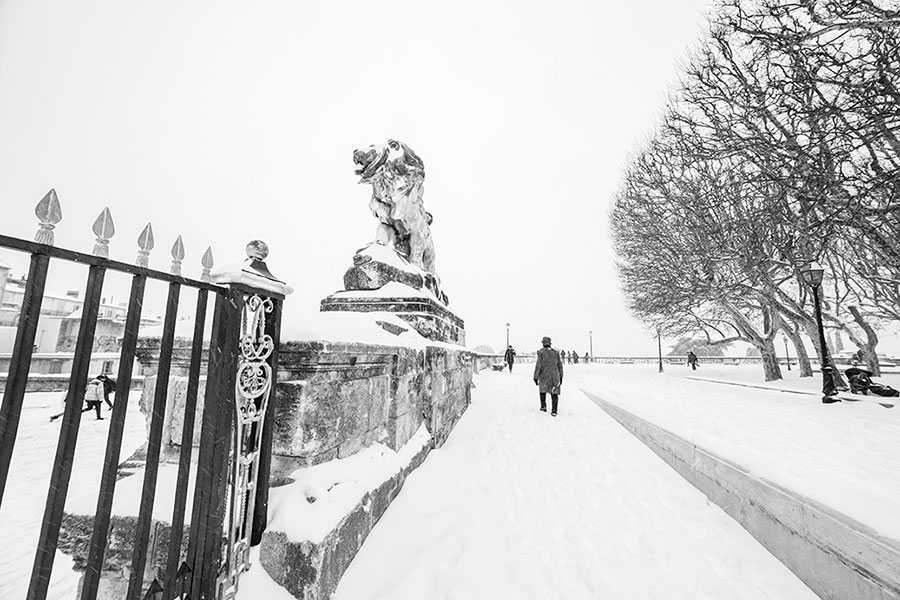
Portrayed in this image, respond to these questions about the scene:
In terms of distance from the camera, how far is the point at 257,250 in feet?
6.64

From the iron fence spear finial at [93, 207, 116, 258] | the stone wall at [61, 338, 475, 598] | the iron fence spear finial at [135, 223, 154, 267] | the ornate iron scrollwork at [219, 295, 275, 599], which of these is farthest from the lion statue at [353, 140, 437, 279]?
the iron fence spear finial at [93, 207, 116, 258]

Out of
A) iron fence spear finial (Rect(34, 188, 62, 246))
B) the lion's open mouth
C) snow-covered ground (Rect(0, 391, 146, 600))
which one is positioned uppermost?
the lion's open mouth

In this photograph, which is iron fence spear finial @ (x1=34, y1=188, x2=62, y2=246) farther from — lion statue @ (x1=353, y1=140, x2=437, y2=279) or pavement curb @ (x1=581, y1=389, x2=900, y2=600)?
lion statue @ (x1=353, y1=140, x2=437, y2=279)

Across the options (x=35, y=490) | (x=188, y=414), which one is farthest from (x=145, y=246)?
(x=35, y=490)

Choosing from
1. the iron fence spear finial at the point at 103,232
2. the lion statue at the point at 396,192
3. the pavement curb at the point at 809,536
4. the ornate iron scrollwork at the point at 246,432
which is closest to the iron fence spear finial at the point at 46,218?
the iron fence spear finial at the point at 103,232

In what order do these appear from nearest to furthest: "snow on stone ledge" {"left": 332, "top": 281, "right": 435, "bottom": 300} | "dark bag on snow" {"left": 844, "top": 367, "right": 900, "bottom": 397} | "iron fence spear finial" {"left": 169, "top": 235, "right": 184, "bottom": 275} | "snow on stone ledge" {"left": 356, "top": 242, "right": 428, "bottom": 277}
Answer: "iron fence spear finial" {"left": 169, "top": 235, "right": 184, "bottom": 275} → "snow on stone ledge" {"left": 332, "top": 281, "right": 435, "bottom": 300} → "snow on stone ledge" {"left": 356, "top": 242, "right": 428, "bottom": 277} → "dark bag on snow" {"left": 844, "top": 367, "right": 900, "bottom": 397}

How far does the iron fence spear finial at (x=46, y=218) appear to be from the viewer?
1162mm

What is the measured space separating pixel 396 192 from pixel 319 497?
4584 millimetres

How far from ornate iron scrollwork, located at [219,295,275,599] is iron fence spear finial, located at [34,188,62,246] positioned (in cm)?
73

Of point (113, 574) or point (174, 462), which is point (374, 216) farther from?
point (113, 574)

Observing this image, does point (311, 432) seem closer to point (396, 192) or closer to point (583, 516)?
point (583, 516)

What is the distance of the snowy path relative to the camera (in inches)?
85.4

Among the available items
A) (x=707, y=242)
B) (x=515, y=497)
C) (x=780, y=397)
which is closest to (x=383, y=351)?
(x=515, y=497)

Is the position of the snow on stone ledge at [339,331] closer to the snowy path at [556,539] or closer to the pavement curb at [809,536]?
the snowy path at [556,539]
